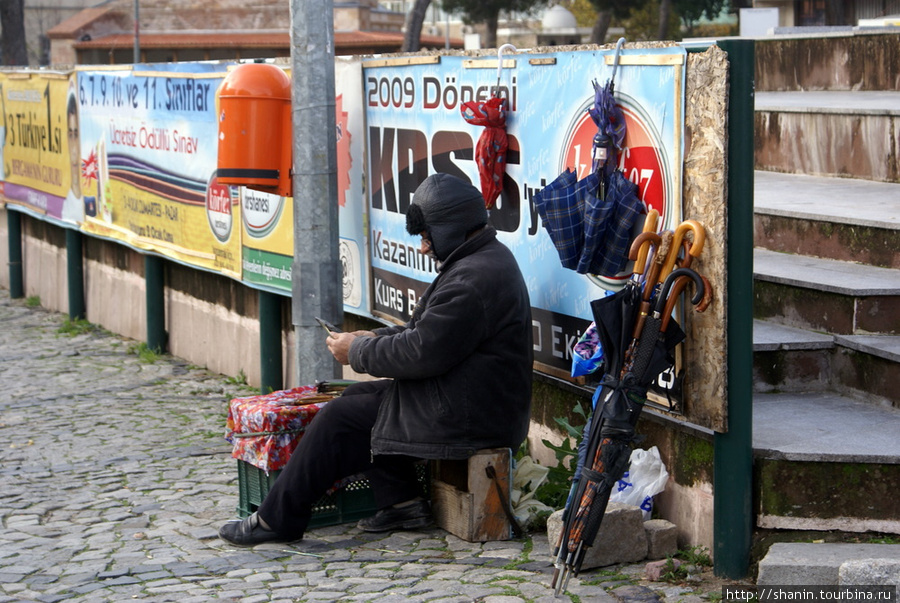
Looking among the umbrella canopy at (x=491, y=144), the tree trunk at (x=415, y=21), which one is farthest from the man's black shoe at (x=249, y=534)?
the tree trunk at (x=415, y=21)

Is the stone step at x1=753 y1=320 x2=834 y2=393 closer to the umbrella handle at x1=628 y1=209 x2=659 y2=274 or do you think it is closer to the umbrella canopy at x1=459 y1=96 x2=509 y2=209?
the umbrella handle at x1=628 y1=209 x2=659 y2=274

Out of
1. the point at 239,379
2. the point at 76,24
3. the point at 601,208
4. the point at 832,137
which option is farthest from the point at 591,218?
the point at 76,24

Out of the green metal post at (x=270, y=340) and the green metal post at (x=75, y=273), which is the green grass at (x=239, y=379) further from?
the green metal post at (x=75, y=273)

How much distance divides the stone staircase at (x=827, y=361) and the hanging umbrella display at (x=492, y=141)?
1.24m

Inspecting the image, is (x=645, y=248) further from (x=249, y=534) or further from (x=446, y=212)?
(x=249, y=534)

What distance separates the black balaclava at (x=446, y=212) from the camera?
15.9ft

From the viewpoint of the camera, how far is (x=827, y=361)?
501 cm

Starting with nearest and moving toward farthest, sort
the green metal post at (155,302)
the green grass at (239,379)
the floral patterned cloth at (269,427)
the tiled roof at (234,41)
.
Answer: the floral patterned cloth at (269,427), the green grass at (239,379), the green metal post at (155,302), the tiled roof at (234,41)

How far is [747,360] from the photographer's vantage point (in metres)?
4.15

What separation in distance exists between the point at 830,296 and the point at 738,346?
1.17 meters

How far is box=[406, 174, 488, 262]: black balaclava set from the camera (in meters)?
4.83

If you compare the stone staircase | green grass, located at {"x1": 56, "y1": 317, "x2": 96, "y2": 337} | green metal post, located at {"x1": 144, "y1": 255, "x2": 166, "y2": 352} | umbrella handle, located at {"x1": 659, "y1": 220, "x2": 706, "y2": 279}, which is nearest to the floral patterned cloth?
umbrella handle, located at {"x1": 659, "y1": 220, "x2": 706, "y2": 279}

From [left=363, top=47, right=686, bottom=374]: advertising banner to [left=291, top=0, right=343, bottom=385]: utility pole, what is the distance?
47 cm

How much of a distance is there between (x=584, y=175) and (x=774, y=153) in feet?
13.8
